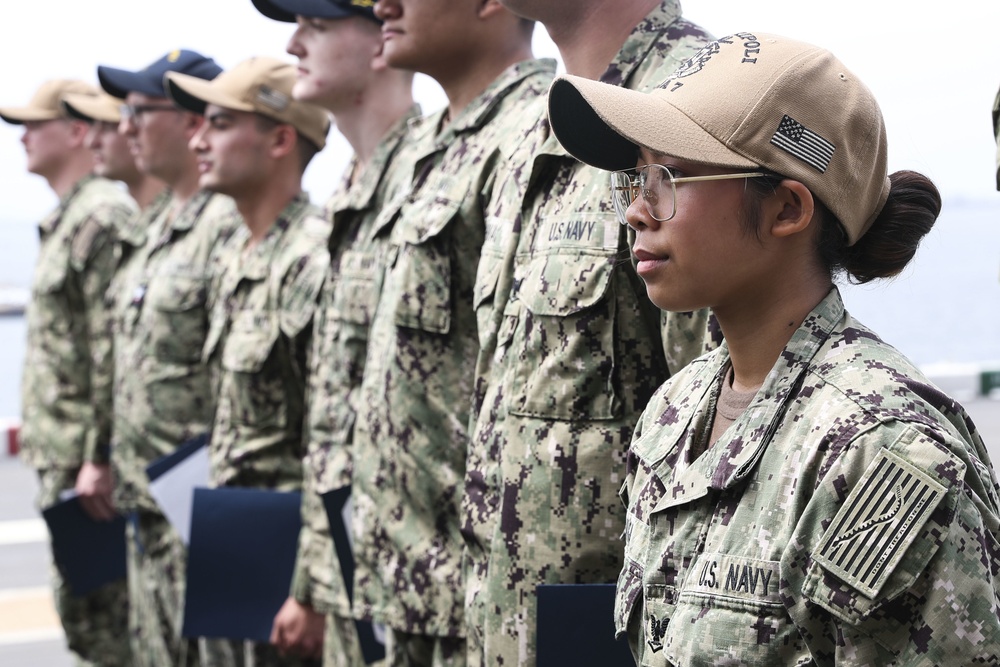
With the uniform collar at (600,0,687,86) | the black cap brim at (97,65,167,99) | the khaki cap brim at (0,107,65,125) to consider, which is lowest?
the khaki cap brim at (0,107,65,125)

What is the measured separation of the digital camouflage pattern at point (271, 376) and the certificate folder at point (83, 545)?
1180 millimetres

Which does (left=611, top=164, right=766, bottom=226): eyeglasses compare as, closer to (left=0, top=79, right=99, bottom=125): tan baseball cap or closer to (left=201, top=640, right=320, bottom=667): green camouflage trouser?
(left=201, top=640, right=320, bottom=667): green camouflage trouser

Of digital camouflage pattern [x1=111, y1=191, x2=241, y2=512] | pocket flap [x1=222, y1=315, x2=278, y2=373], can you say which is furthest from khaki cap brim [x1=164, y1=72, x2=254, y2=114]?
pocket flap [x1=222, y1=315, x2=278, y2=373]

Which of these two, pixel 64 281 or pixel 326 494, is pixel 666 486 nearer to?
pixel 326 494

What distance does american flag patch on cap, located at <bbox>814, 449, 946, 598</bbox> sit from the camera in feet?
4.02

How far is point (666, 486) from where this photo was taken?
4.96ft

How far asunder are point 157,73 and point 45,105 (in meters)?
1.28

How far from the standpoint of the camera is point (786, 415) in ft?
4.56

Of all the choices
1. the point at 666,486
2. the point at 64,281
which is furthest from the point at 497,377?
the point at 64,281

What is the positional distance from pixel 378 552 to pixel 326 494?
0.90ft

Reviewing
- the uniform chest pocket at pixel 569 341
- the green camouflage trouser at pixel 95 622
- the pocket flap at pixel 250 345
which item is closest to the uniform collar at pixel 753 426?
the uniform chest pocket at pixel 569 341

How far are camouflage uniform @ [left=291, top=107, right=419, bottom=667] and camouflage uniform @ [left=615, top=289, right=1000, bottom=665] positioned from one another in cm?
162

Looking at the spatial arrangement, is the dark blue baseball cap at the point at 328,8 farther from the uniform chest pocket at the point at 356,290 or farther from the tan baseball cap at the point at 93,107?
the tan baseball cap at the point at 93,107

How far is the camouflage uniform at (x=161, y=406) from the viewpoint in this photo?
4230mm
